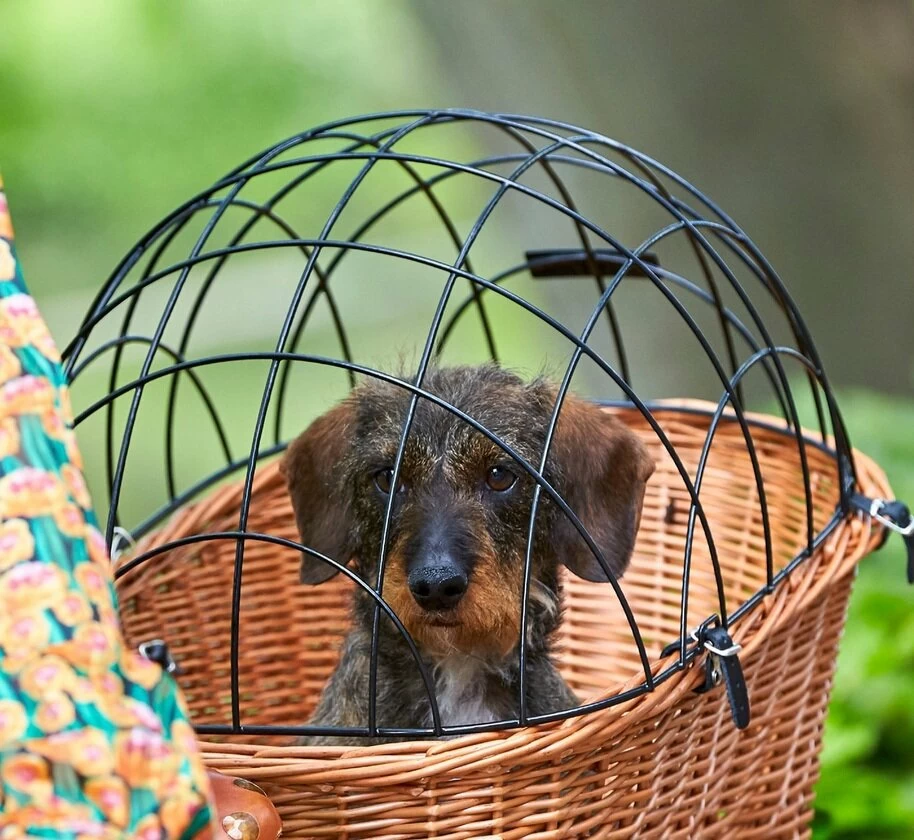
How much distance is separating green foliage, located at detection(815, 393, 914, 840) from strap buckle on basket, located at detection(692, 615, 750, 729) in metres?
1.16

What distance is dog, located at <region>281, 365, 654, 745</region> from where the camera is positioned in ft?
7.06

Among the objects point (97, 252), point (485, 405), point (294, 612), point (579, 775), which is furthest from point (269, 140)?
point (579, 775)

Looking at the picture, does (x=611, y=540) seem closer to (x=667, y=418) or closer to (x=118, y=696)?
(x=667, y=418)

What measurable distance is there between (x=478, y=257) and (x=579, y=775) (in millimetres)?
8245

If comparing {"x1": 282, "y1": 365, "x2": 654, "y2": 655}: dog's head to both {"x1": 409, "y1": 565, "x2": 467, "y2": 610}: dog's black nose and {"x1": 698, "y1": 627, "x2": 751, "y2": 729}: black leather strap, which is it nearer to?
{"x1": 409, "y1": 565, "x2": 467, "y2": 610}: dog's black nose

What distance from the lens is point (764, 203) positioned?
14.9 feet

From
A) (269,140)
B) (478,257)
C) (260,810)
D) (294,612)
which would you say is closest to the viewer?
(260,810)

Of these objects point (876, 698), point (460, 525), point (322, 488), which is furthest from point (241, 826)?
Answer: point (876, 698)

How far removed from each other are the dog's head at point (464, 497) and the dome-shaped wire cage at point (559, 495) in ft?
0.25

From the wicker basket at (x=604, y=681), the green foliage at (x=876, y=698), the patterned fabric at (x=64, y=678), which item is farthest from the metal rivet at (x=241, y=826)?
the green foliage at (x=876, y=698)

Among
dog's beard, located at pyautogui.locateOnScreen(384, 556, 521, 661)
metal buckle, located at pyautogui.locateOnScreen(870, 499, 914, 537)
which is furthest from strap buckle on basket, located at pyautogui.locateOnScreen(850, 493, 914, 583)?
dog's beard, located at pyautogui.locateOnScreen(384, 556, 521, 661)

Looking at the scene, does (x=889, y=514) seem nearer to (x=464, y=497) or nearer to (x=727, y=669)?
(x=727, y=669)

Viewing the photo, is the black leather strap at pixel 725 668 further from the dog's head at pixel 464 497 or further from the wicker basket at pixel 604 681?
the dog's head at pixel 464 497

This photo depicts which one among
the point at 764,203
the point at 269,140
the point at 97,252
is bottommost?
the point at 764,203
